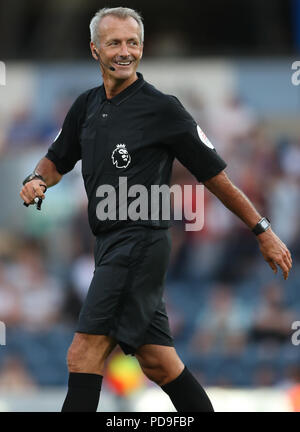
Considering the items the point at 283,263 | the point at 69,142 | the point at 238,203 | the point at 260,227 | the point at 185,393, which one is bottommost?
the point at 185,393

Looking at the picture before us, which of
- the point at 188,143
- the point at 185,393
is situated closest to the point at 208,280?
the point at 185,393

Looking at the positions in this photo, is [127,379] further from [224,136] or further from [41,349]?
[224,136]

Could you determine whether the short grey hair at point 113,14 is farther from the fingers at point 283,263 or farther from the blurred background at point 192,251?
the blurred background at point 192,251

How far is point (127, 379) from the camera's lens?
A: 8.08 meters

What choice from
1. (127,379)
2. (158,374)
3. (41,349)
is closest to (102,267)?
(158,374)

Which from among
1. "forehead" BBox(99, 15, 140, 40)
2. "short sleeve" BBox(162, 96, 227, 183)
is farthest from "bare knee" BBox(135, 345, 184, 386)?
"forehead" BBox(99, 15, 140, 40)

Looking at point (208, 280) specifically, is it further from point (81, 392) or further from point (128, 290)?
point (81, 392)

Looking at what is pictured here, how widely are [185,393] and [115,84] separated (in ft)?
5.34

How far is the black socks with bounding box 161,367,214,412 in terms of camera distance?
4.67m

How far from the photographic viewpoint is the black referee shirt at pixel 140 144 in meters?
4.52

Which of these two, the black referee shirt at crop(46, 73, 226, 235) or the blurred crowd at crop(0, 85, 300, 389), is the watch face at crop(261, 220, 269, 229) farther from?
the blurred crowd at crop(0, 85, 300, 389)

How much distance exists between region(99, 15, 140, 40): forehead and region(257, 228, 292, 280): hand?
1.20 metres

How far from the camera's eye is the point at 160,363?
4598 mm

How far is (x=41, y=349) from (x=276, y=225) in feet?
9.19
